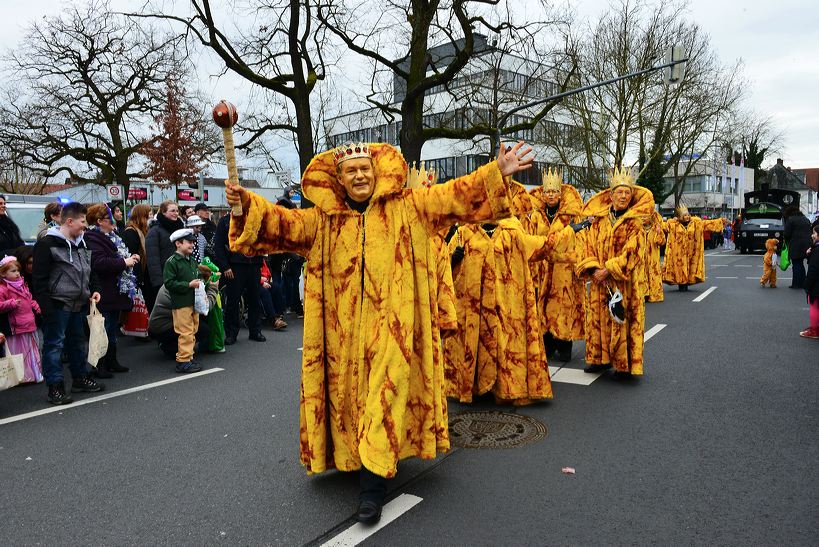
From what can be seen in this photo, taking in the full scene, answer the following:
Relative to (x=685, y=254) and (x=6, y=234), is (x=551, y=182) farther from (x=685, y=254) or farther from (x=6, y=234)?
(x=685, y=254)

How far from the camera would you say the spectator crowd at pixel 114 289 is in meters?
5.46

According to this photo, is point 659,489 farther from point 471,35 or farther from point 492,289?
point 471,35

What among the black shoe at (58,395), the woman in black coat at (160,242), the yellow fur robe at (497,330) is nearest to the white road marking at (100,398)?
the black shoe at (58,395)

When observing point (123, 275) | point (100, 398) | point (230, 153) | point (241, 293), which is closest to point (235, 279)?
point (241, 293)

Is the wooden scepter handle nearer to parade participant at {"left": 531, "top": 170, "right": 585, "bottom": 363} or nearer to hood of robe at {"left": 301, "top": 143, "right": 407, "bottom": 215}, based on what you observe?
hood of robe at {"left": 301, "top": 143, "right": 407, "bottom": 215}

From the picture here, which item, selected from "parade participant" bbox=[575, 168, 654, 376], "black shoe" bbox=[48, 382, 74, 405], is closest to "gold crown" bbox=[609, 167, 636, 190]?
"parade participant" bbox=[575, 168, 654, 376]

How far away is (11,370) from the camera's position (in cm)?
505

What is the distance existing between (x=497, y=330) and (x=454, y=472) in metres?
1.50

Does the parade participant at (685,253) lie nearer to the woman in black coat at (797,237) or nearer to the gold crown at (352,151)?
the woman in black coat at (797,237)

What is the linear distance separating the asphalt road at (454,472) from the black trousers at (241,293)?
2057 millimetres

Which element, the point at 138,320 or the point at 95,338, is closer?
the point at 95,338

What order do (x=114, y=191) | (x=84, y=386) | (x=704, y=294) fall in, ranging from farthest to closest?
(x=114, y=191) < (x=704, y=294) < (x=84, y=386)

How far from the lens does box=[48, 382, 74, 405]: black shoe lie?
17.9 ft

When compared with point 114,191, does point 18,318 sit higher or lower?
lower
